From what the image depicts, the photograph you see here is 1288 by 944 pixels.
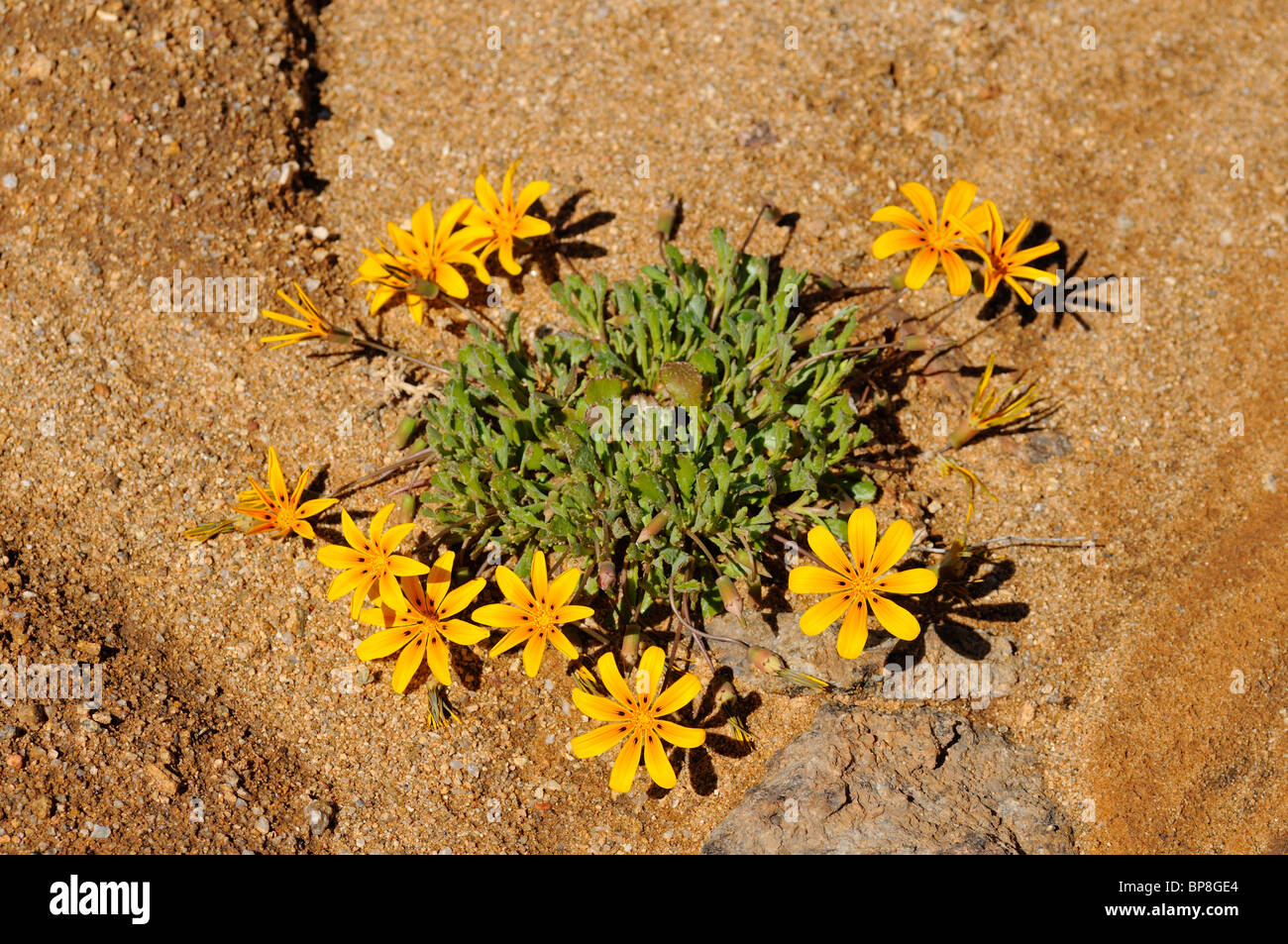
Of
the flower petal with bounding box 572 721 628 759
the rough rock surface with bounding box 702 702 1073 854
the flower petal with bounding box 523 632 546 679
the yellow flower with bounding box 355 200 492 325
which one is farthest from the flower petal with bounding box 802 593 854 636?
the yellow flower with bounding box 355 200 492 325

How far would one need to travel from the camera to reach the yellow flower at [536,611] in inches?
123

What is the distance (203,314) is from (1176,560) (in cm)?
426

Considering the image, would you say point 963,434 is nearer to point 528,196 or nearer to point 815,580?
point 815,580

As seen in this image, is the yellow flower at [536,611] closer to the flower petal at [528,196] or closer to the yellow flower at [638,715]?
the yellow flower at [638,715]

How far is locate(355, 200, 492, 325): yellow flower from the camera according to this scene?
3945 millimetres

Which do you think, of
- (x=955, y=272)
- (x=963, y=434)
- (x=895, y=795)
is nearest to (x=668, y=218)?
(x=955, y=272)

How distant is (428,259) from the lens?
3990 millimetres

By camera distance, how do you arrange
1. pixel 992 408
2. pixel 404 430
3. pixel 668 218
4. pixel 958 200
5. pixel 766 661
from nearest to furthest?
pixel 766 661, pixel 958 200, pixel 992 408, pixel 404 430, pixel 668 218

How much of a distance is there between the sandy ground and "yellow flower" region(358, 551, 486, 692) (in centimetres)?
38

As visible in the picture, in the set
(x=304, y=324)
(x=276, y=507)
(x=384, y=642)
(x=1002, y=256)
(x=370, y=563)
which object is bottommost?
(x=384, y=642)

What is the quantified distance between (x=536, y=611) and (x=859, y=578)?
1.10 m

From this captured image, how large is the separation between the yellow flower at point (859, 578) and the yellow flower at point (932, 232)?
105 centimetres

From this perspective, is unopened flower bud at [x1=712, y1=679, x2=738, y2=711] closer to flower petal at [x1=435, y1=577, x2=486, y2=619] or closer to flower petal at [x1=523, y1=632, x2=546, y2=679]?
flower petal at [x1=523, y1=632, x2=546, y2=679]

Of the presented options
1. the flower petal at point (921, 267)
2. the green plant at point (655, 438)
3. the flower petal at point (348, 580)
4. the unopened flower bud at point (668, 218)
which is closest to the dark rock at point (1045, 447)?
the green plant at point (655, 438)
